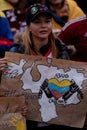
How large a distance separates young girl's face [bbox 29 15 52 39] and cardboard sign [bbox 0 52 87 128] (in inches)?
9.6

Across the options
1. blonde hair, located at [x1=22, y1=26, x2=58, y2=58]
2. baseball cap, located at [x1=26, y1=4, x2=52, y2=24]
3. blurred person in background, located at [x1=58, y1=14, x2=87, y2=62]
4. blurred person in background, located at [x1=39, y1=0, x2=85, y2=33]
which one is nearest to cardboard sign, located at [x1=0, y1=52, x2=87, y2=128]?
blonde hair, located at [x1=22, y1=26, x2=58, y2=58]

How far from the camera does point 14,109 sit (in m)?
4.04

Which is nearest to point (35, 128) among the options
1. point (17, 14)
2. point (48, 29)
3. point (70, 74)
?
point (70, 74)

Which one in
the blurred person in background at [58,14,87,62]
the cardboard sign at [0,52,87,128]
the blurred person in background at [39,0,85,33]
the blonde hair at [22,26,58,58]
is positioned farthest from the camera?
the blurred person in background at [39,0,85,33]

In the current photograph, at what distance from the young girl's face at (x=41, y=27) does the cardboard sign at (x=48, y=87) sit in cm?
24

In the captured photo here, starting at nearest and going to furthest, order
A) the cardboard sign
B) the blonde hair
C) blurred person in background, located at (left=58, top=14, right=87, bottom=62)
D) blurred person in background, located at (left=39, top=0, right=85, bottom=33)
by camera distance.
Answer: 1. the cardboard sign
2. the blonde hair
3. blurred person in background, located at (left=58, top=14, right=87, bottom=62)
4. blurred person in background, located at (left=39, top=0, right=85, bottom=33)

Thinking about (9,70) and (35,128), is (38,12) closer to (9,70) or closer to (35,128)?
(9,70)

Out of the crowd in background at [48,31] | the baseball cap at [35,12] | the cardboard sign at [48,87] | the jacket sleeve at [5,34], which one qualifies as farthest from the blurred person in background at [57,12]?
the cardboard sign at [48,87]

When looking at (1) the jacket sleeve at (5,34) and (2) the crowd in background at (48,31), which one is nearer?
(2) the crowd in background at (48,31)

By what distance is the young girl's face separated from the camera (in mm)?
4281

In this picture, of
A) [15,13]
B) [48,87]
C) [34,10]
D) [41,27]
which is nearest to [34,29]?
[41,27]

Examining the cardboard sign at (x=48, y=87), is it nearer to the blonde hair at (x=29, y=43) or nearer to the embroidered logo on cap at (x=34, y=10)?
the blonde hair at (x=29, y=43)

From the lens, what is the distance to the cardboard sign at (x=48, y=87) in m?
4.12

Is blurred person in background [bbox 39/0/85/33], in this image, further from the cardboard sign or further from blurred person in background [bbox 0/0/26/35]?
the cardboard sign
